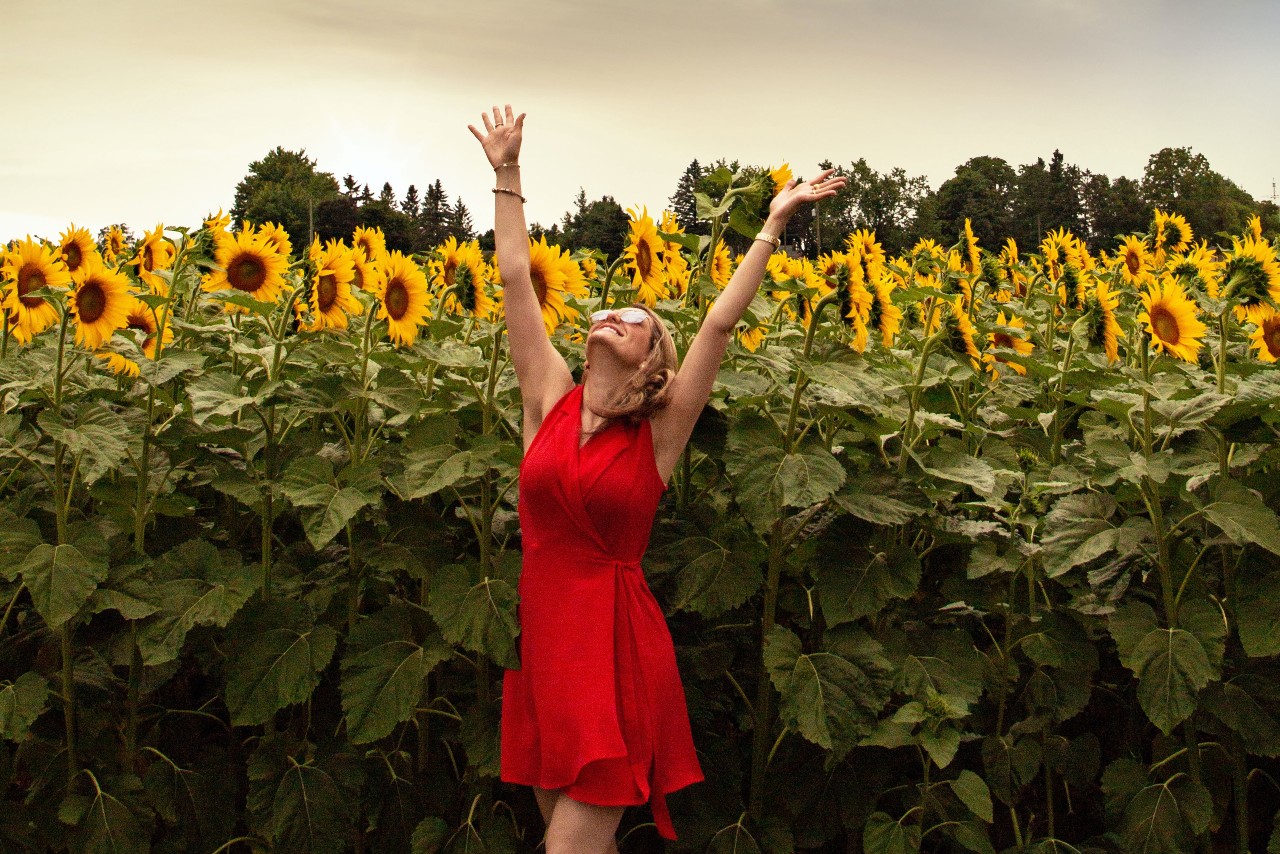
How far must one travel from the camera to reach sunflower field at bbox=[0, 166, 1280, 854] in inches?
127

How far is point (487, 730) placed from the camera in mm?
3373

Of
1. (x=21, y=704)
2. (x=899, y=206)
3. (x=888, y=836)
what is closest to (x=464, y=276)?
(x=21, y=704)

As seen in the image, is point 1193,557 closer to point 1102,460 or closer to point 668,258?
point 1102,460

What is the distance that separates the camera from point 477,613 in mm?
3166

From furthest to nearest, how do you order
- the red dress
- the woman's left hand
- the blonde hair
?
1. the woman's left hand
2. the blonde hair
3. the red dress

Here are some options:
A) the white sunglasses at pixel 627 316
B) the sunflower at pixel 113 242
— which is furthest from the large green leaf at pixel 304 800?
the sunflower at pixel 113 242

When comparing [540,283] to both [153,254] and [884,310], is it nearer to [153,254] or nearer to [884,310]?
[884,310]

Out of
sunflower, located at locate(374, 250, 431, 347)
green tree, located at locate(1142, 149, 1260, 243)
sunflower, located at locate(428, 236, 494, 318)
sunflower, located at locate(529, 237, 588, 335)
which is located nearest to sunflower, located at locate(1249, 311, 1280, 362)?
sunflower, located at locate(529, 237, 588, 335)

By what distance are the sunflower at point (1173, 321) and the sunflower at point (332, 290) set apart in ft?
7.74

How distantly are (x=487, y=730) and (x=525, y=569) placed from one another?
0.54 meters

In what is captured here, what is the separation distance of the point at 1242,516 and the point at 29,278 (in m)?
3.46

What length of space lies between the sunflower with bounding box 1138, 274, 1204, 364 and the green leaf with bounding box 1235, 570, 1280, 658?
2.28 feet

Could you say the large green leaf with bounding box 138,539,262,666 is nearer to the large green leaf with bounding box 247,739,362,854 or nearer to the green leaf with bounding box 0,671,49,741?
Result: the green leaf with bounding box 0,671,49,741

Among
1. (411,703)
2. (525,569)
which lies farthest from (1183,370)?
(411,703)
